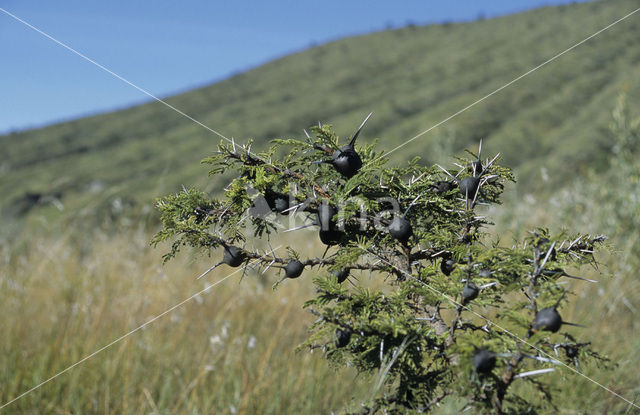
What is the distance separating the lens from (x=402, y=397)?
152 cm

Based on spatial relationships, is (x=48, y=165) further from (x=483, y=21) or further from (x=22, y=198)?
(x=483, y=21)

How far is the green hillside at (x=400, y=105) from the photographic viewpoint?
4506 cm

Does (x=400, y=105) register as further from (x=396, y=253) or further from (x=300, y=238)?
(x=396, y=253)

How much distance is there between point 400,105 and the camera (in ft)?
217

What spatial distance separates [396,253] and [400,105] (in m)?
67.0

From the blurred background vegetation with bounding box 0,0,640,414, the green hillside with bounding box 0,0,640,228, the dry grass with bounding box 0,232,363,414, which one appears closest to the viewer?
the dry grass with bounding box 0,232,363,414

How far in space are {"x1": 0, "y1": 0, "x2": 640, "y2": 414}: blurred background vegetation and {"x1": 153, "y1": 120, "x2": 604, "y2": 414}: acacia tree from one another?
17cm

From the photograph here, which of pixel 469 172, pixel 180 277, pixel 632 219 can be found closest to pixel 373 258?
pixel 469 172

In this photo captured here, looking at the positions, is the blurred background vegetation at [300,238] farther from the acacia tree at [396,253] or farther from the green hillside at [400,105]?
the green hillside at [400,105]

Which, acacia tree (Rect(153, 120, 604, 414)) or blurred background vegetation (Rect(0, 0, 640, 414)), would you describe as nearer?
acacia tree (Rect(153, 120, 604, 414))

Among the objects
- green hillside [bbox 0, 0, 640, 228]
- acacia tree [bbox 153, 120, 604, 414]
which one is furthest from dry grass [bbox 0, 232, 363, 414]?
green hillside [bbox 0, 0, 640, 228]

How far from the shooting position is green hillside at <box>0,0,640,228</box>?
45062 mm

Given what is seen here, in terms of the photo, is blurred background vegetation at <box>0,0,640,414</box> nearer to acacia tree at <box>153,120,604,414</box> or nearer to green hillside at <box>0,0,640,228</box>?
acacia tree at <box>153,120,604,414</box>

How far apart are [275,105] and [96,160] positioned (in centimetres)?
2932
